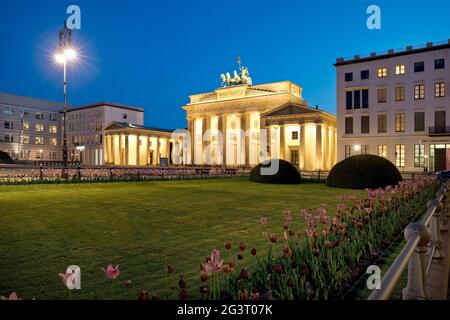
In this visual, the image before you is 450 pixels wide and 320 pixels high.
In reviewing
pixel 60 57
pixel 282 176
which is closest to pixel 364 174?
pixel 282 176

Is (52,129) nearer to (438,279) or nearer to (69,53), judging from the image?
(69,53)

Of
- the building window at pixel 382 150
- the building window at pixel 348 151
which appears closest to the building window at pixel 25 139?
the building window at pixel 348 151

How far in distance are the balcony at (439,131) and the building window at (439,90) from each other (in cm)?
389

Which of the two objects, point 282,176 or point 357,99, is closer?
point 282,176

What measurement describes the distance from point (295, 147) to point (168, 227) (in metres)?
50.4

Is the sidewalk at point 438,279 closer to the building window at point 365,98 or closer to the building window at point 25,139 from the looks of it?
the building window at point 365,98

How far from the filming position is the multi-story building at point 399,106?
127 feet

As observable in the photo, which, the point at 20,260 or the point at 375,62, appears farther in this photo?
the point at 375,62

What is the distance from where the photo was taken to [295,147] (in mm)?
56594

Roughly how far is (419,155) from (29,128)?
87731 mm

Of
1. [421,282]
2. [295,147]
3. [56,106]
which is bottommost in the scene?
[421,282]

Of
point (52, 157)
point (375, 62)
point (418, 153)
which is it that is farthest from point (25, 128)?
point (418, 153)

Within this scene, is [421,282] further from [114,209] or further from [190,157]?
[190,157]

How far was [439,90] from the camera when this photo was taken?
38.7 m
